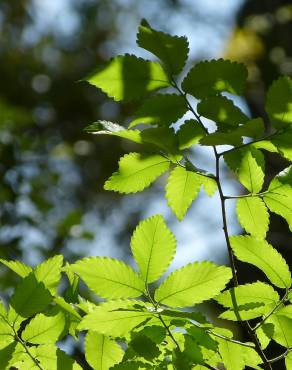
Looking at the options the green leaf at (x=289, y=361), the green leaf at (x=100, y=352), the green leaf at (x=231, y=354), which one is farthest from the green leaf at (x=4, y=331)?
the green leaf at (x=289, y=361)

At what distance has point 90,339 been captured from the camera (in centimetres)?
83

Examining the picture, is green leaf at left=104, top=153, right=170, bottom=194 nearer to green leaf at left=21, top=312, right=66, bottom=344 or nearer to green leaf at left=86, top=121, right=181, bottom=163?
green leaf at left=86, top=121, right=181, bottom=163

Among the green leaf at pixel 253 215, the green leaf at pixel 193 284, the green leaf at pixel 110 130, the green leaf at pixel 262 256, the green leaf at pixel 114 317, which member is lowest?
the green leaf at pixel 114 317

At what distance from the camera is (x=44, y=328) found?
0.80 meters

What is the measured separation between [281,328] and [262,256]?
0.12 m

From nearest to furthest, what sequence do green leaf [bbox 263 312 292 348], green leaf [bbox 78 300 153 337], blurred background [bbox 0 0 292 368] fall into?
green leaf [bbox 78 300 153 337] < green leaf [bbox 263 312 292 348] < blurred background [bbox 0 0 292 368]

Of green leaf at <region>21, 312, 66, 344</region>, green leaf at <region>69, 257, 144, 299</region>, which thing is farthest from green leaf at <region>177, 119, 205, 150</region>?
green leaf at <region>21, 312, 66, 344</region>

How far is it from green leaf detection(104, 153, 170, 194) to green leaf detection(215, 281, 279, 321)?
218mm

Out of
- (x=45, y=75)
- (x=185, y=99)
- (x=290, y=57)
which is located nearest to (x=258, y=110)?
(x=290, y=57)

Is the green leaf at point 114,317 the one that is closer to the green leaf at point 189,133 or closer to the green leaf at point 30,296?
the green leaf at point 30,296

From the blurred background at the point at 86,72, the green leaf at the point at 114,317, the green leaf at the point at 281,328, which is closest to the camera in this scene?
the green leaf at the point at 114,317

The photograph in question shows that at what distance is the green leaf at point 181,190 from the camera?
Answer: 34.2 inches

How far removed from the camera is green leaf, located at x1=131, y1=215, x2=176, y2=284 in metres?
0.75

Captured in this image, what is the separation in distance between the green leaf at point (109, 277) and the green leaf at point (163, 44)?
0.33 meters
